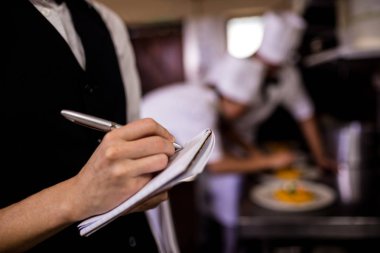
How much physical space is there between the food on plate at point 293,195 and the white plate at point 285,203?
0.07ft

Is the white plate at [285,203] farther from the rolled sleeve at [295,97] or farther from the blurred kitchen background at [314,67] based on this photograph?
the rolled sleeve at [295,97]

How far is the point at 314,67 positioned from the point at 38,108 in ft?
9.03

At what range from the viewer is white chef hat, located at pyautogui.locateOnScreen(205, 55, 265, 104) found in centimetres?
207

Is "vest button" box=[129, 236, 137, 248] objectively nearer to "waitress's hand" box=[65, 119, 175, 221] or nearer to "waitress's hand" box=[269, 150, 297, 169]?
"waitress's hand" box=[65, 119, 175, 221]

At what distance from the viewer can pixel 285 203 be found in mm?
1440

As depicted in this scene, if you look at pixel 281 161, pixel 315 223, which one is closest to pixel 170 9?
pixel 281 161

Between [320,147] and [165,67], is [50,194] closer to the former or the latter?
[320,147]

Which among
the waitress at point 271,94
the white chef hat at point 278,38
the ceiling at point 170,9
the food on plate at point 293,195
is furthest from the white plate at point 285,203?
the ceiling at point 170,9

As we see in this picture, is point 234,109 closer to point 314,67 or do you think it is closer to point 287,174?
point 287,174

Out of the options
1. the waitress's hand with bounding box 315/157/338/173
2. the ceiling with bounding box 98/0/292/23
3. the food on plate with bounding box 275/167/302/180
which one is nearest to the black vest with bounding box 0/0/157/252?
the food on plate with bounding box 275/167/302/180

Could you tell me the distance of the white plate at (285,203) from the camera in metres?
1.40

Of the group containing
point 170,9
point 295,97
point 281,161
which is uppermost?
point 170,9

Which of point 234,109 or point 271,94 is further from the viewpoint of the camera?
point 271,94

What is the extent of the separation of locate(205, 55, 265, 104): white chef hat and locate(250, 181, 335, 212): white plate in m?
0.53
